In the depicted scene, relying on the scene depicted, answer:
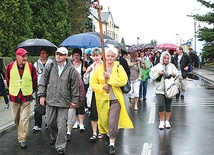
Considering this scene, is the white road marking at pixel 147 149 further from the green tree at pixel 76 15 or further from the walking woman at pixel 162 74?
the green tree at pixel 76 15

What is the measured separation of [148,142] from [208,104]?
6079 millimetres

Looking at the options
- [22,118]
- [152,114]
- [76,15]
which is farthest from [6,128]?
[76,15]

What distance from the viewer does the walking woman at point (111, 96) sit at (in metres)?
6.49

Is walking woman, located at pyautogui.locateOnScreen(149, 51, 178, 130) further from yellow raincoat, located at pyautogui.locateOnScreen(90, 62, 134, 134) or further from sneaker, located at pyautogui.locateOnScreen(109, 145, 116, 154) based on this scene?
sneaker, located at pyautogui.locateOnScreen(109, 145, 116, 154)

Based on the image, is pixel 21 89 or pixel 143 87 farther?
pixel 143 87

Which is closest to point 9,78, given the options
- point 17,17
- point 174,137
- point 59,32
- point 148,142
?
point 148,142

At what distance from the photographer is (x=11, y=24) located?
2486 cm

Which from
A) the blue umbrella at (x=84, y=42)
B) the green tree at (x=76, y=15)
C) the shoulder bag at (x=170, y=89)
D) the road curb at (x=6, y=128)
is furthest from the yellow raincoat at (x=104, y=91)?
the green tree at (x=76, y=15)

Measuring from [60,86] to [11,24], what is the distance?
19559 mm

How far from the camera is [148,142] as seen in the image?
7273 millimetres

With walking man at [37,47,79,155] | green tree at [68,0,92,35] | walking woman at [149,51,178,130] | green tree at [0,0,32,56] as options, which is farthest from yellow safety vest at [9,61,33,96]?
green tree at [68,0,92,35]

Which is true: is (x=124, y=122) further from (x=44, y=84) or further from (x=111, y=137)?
(x=44, y=84)

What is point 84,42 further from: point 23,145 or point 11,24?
point 11,24

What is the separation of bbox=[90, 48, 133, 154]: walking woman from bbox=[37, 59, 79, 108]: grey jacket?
1.22 feet
